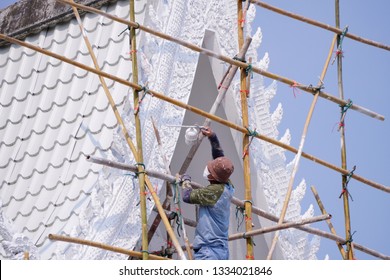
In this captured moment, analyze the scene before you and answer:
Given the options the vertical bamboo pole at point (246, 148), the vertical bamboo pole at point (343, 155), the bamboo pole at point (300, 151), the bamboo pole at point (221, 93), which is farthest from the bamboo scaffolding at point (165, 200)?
the vertical bamboo pole at point (343, 155)

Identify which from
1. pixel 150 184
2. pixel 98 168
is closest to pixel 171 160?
pixel 98 168

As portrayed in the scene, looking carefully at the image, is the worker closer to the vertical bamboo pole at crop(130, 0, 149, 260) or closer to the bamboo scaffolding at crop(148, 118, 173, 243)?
the vertical bamboo pole at crop(130, 0, 149, 260)

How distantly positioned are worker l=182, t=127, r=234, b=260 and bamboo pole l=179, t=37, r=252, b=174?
0.61m

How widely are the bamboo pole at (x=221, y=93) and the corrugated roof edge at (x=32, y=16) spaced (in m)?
1.84

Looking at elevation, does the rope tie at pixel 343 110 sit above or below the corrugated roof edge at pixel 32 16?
below

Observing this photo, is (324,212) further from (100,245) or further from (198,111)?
(100,245)

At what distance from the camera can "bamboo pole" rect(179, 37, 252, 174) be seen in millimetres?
8422

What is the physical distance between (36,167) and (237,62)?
1957mm

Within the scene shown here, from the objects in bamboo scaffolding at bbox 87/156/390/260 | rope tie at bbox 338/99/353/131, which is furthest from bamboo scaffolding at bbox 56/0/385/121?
bamboo scaffolding at bbox 87/156/390/260

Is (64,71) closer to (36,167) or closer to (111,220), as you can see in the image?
(36,167)

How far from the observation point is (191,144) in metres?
8.51

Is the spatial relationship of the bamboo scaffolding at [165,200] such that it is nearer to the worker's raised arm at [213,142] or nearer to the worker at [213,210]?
the worker's raised arm at [213,142]

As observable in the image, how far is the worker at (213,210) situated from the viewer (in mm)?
7707

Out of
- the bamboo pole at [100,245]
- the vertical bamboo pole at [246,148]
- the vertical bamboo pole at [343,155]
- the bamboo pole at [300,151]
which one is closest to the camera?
the bamboo pole at [100,245]
